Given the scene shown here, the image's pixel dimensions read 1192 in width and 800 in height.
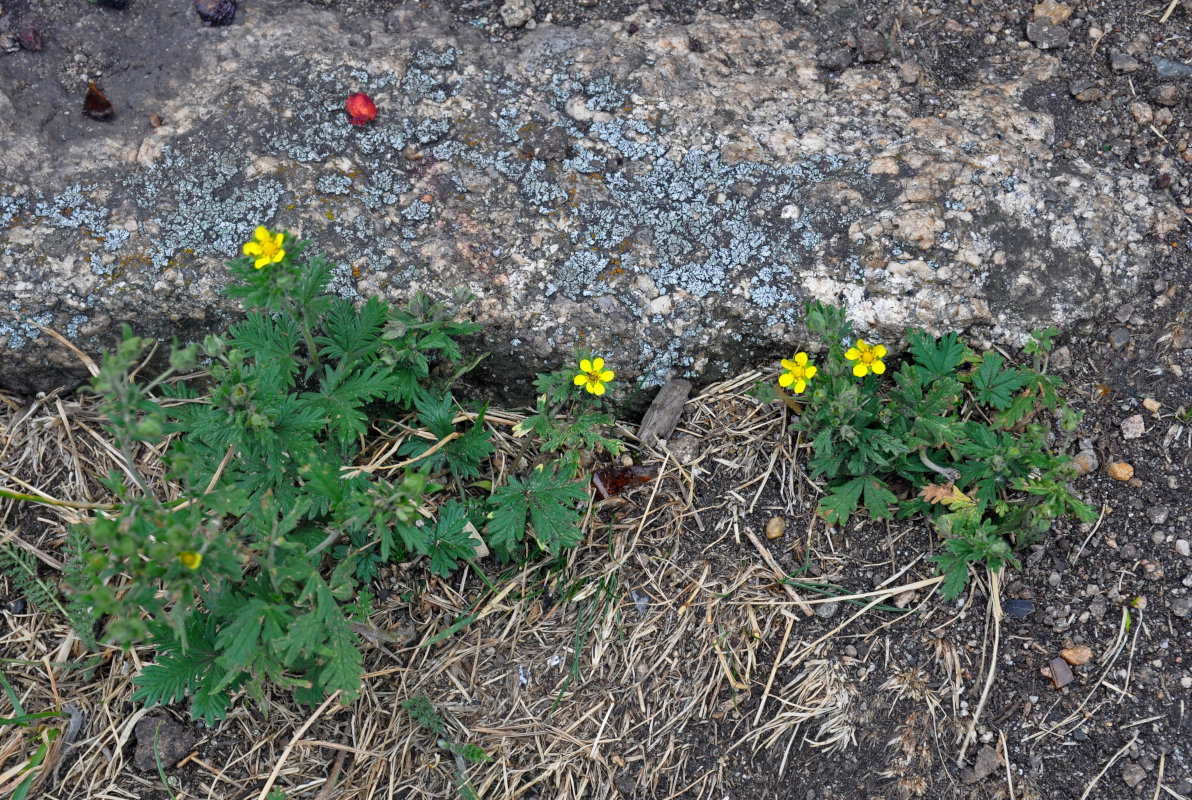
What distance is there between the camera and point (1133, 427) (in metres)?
3.04

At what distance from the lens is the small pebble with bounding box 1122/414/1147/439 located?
304cm

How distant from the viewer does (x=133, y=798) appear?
2676 mm

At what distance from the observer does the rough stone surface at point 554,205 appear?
3.08 meters

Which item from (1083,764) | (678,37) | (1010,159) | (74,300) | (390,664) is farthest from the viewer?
(678,37)

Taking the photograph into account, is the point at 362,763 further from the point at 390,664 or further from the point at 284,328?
the point at 284,328

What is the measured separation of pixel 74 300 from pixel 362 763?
1.96 m

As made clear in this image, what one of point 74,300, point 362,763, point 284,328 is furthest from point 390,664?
point 74,300

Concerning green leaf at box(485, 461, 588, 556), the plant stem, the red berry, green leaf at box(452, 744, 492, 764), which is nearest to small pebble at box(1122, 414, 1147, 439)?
green leaf at box(485, 461, 588, 556)

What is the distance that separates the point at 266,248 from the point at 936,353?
2.26 m

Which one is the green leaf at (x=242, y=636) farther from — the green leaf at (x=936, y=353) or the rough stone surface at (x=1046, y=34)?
the rough stone surface at (x=1046, y=34)

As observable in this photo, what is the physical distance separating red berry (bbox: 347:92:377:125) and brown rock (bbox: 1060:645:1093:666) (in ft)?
10.3

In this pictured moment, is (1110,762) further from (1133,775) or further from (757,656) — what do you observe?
(757,656)

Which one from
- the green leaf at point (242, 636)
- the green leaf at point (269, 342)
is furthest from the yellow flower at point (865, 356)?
the green leaf at point (242, 636)

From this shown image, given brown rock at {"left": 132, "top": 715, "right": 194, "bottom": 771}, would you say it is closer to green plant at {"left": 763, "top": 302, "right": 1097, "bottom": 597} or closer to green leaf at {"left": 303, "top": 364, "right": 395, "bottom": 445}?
green leaf at {"left": 303, "top": 364, "right": 395, "bottom": 445}
